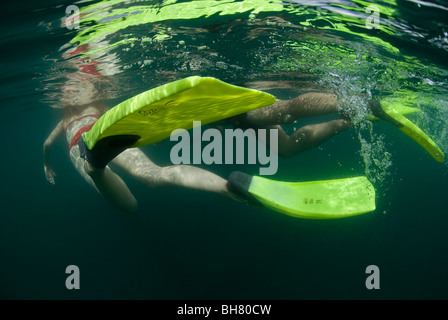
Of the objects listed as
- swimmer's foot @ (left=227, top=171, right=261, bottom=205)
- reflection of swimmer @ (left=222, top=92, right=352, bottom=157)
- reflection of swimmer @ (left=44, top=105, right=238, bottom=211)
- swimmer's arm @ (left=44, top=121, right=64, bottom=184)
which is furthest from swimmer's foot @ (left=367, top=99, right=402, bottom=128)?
swimmer's arm @ (left=44, top=121, right=64, bottom=184)

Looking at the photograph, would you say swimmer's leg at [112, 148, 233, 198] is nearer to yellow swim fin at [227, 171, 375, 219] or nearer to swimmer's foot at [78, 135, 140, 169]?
yellow swim fin at [227, 171, 375, 219]

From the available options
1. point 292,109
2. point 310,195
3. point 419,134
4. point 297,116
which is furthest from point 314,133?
point 419,134

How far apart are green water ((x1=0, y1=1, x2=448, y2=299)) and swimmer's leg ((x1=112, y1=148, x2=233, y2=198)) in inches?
135

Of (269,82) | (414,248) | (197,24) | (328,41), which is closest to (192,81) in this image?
(197,24)

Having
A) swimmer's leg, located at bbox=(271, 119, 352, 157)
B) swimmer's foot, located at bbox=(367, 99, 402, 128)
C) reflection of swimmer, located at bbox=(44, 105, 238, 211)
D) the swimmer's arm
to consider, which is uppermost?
swimmer's foot, located at bbox=(367, 99, 402, 128)

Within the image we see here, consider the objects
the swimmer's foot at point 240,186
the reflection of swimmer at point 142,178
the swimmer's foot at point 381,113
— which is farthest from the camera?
the swimmer's foot at point 381,113

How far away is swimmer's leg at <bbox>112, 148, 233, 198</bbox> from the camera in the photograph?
5125 mm

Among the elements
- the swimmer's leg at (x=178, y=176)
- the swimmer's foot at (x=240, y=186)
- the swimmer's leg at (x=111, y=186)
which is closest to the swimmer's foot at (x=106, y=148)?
the swimmer's leg at (x=111, y=186)

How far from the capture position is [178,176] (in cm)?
526

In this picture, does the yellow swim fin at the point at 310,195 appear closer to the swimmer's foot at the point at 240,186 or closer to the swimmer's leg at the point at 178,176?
the swimmer's foot at the point at 240,186

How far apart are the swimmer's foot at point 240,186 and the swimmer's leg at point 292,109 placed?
2992 millimetres

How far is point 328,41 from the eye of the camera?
21.5ft

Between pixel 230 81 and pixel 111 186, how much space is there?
802cm

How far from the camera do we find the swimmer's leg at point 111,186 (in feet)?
14.2
